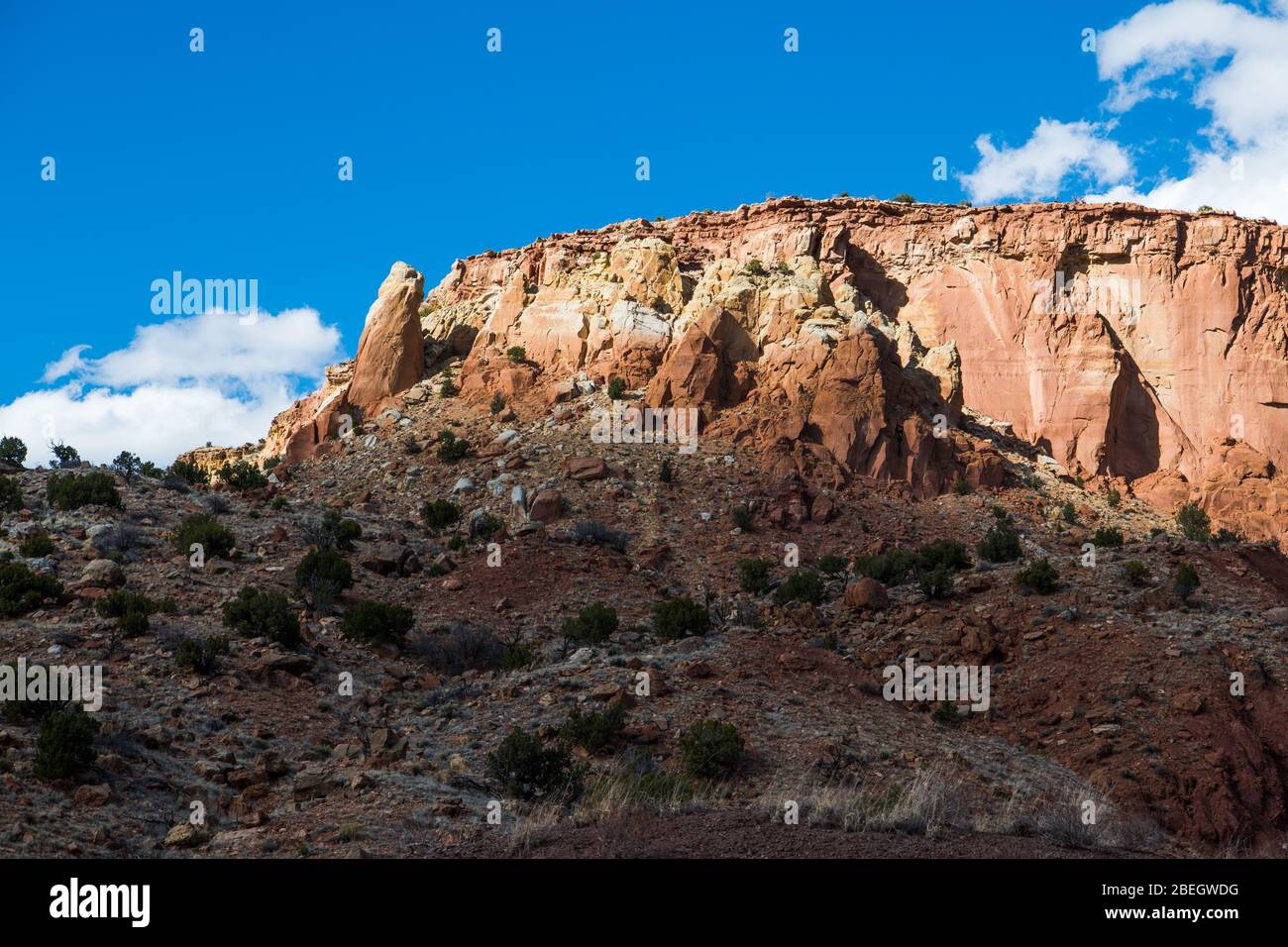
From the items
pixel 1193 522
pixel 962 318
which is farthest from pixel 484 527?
pixel 962 318

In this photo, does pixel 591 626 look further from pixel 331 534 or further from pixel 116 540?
pixel 116 540

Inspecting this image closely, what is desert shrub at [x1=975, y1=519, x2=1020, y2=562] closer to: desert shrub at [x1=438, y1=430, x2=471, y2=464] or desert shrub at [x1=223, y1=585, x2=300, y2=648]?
desert shrub at [x1=438, y1=430, x2=471, y2=464]

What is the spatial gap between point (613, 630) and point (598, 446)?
47.3ft

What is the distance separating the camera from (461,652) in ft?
72.9

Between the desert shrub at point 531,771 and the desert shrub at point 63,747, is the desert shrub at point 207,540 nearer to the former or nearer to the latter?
the desert shrub at point 63,747

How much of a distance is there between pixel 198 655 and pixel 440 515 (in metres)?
14.4

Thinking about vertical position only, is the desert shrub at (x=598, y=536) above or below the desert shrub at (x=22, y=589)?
above

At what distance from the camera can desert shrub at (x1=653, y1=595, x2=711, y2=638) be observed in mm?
23031

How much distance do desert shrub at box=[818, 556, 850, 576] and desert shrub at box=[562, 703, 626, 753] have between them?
13.1 m

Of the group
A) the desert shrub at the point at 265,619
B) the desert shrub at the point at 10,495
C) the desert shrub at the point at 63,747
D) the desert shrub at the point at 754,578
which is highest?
the desert shrub at the point at 10,495

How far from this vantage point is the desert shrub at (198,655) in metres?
18.3

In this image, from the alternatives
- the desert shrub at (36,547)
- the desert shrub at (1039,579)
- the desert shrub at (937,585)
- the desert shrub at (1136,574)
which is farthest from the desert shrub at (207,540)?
the desert shrub at (1136,574)

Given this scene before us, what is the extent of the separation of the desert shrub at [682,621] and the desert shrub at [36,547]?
43.8ft
